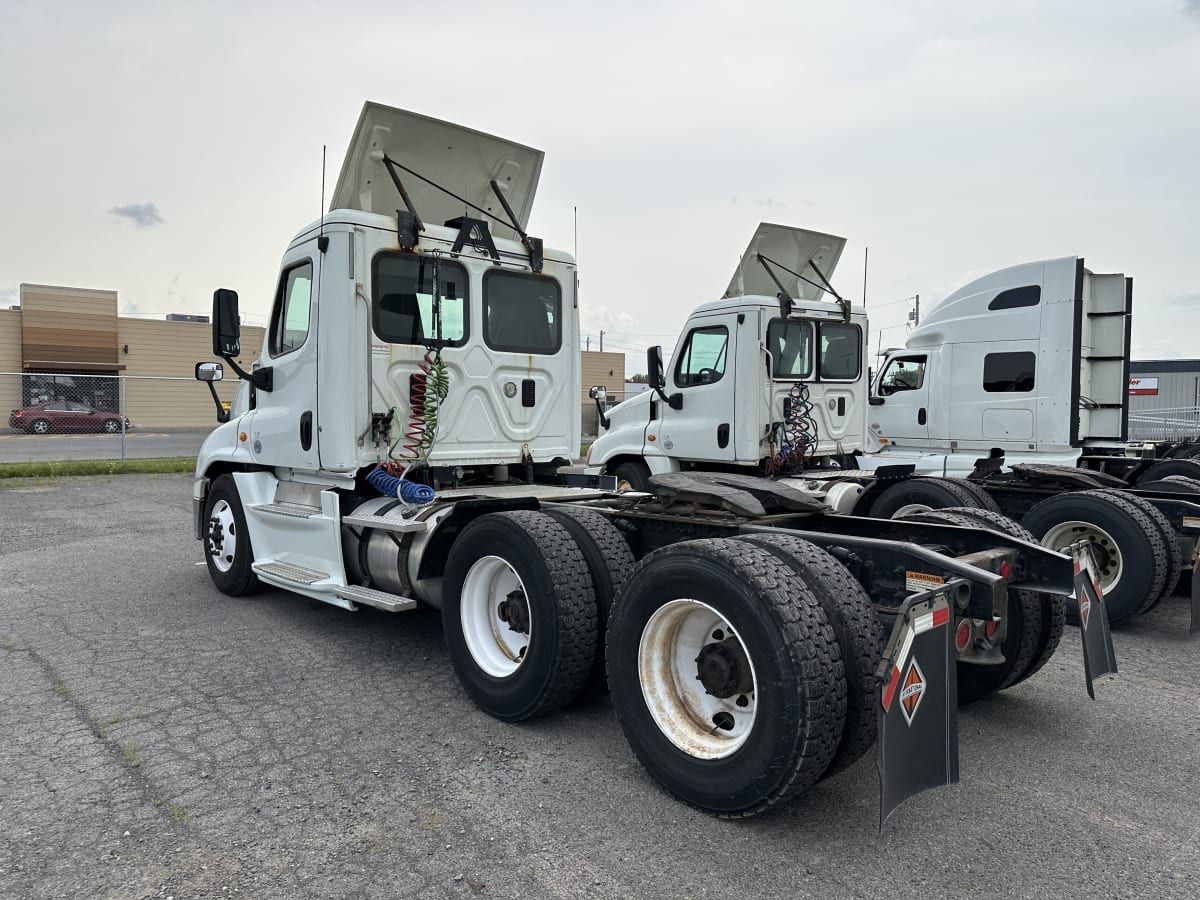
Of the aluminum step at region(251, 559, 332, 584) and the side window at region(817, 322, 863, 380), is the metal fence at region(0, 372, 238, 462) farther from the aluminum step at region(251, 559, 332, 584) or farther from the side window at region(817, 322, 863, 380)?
the side window at region(817, 322, 863, 380)

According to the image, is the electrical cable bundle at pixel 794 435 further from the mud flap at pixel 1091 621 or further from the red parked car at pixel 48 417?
the red parked car at pixel 48 417

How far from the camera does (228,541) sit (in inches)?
272

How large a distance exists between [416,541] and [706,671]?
238 centimetres

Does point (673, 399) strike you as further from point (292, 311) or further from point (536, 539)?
point (536, 539)

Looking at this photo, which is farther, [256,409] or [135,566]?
[135,566]

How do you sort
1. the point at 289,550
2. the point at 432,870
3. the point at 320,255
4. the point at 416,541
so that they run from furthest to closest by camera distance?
the point at 289,550, the point at 320,255, the point at 416,541, the point at 432,870

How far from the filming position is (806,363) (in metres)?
9.13

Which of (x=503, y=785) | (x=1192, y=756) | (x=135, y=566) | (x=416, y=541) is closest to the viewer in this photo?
(x=503, y=785)

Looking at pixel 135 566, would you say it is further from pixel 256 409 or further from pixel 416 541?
pixel 416 541

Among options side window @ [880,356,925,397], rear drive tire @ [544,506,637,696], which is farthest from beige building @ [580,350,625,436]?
rear drive tire @ [544,506,637,696]

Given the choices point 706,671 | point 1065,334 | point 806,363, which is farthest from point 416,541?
point 1065,334

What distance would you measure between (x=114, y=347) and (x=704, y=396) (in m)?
35.1

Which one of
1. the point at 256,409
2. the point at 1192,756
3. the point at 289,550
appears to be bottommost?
the point at 1192,756

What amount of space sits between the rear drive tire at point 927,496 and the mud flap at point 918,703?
13.6 ft
